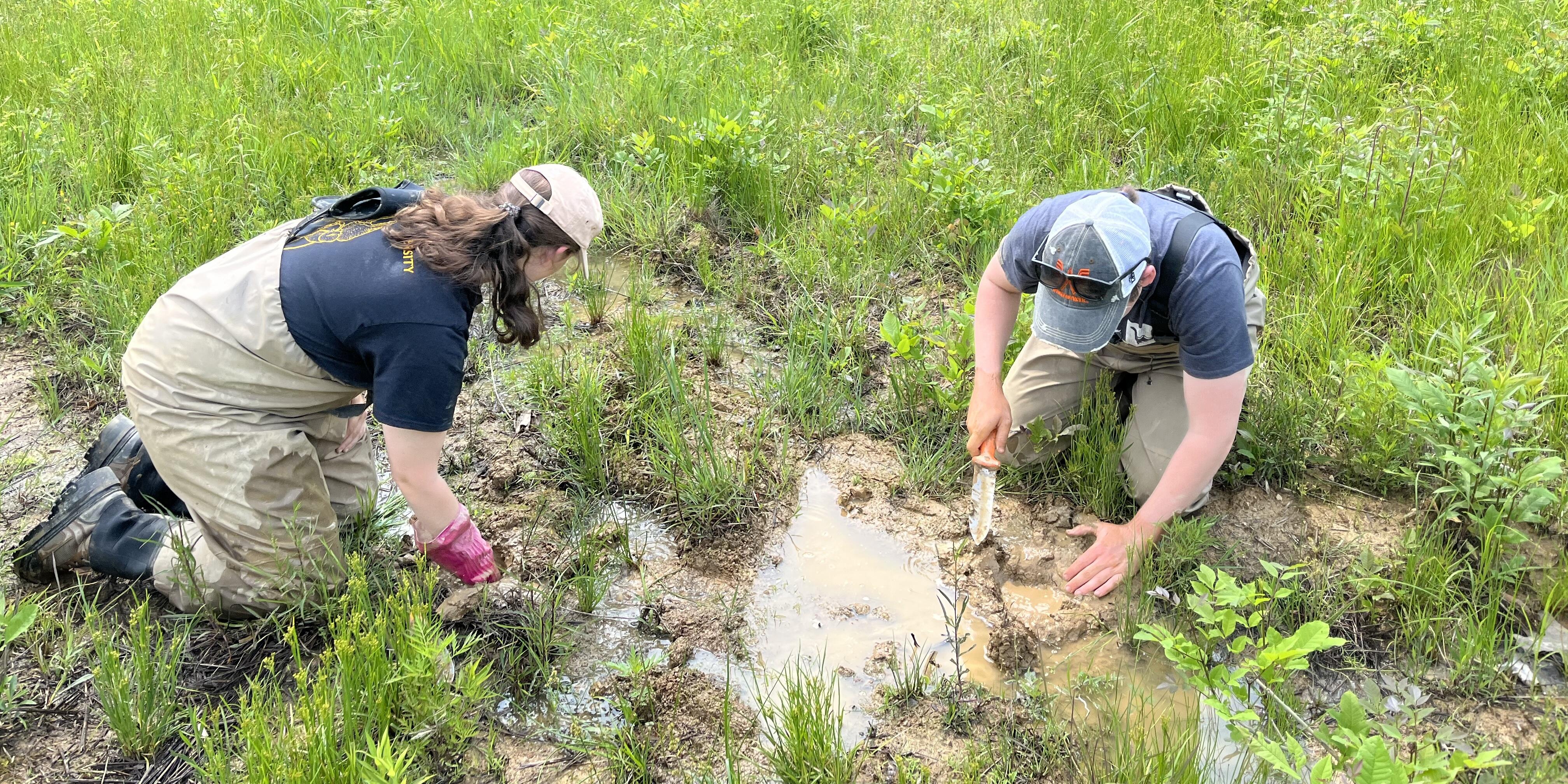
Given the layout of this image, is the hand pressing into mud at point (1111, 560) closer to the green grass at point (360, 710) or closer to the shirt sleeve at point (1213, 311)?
the shirt sleeve at point (1213, 311)

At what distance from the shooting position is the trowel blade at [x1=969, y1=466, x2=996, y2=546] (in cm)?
315

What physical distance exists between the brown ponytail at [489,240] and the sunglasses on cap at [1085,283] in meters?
1.21

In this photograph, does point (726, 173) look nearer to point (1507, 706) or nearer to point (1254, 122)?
point (1254, 122)

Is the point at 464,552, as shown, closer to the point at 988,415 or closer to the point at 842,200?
the point at 988,415

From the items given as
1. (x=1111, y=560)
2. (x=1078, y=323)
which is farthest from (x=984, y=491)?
(x=1078, y=323)

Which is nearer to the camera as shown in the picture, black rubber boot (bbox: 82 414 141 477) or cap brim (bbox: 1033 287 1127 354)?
cap brim (bbox: 1033 287 1127 354)

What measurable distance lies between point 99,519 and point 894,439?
2367mm

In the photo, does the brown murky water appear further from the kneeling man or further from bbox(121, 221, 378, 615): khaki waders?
bbox(121, 221, 378, 615): khaki waders

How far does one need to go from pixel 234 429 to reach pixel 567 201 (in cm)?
107

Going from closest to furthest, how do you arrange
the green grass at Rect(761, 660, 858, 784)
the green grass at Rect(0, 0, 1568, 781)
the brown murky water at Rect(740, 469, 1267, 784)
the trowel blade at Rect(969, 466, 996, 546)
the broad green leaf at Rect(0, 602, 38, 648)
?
the green grass at Rect(761, 660, 858, 784)
the broad green leaf at Rect(0, 602, 38, 648)
the brown murky water at Rect(740, 469, 1267, 784)
the green grass at Rect(0, 0, 1568, 781)
the trowel blade at Rect(969, 466, 996, 546)

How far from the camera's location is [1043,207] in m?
2.89

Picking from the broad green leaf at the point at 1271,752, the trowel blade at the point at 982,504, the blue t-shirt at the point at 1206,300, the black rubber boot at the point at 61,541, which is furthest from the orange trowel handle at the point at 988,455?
the black rubber boot at the point at 61,541

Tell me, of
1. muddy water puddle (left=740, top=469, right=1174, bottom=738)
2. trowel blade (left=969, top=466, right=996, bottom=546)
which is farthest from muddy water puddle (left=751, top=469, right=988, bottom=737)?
trowel blade (left=969, top=466, right=996, bottom=546)

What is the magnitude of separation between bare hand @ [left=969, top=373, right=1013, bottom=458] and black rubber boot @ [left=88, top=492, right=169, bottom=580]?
226 centimetres
